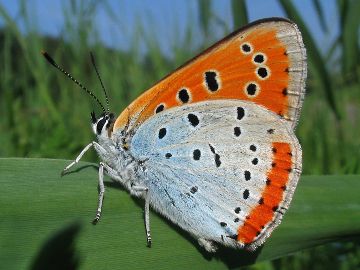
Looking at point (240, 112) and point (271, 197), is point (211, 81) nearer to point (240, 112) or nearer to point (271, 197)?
point (240, 112)

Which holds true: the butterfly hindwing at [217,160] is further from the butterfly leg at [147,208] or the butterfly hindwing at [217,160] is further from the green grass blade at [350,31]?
the green grass blade at [350,31]

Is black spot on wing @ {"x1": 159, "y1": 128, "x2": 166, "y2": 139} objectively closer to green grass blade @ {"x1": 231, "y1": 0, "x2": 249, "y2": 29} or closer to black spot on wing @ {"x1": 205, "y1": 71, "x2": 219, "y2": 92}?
black spot on wing @ {"x1": 205, "y1": 71, "x2": 219, "y2": 92}

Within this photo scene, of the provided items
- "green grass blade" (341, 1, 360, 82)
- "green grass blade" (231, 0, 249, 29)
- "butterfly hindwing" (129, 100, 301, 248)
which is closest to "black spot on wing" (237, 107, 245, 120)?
"butterfly hindwing" (129, 100, 301, 248)

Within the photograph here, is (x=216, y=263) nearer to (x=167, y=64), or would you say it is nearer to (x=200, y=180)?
(x=200, y=180)

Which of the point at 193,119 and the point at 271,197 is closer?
the point at 271,197

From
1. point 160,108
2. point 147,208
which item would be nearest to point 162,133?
point 160,108

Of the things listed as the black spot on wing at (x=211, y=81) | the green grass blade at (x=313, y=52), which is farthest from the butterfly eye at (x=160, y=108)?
the green grass blade at (x=313, y=52)
